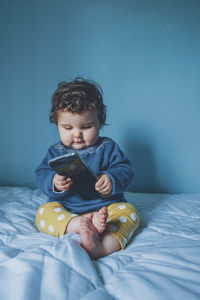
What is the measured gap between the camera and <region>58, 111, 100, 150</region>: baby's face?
0.91 metres

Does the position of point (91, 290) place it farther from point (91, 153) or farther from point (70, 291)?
point (91, 153)

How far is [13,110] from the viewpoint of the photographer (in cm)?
143

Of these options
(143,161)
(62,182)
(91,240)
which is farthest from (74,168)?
(143,161)

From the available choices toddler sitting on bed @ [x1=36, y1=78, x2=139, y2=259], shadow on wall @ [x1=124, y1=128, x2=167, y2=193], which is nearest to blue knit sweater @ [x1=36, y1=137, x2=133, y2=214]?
toddler sitting on bed @ [x1=36, y1=78, x2=139, y2=259]

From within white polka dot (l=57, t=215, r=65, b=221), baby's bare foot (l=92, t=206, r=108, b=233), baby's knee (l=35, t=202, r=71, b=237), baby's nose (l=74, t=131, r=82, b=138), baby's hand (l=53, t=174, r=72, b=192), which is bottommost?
baby's knee (l=35, t=202, r=71, b=237)

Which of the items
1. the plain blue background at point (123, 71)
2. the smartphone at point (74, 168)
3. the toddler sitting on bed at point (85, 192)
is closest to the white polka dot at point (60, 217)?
the toddler sitting on bed at point (85, 192)

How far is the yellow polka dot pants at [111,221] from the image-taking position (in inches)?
30.3

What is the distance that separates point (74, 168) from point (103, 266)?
281mm

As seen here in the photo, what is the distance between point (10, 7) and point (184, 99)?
3.32ft

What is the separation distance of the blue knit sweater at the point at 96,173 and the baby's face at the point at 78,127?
5cm

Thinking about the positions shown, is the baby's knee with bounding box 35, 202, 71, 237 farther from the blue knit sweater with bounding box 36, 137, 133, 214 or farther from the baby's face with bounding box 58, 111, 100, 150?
the baby's face with bounding box 58, 111, 100, 150

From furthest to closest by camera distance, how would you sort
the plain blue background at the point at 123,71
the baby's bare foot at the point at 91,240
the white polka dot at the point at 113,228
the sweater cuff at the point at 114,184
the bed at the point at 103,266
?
1. the plain blue background at the point at 123,71
2. the sweater cuff at the point at 114,184
3. the white polka dot at the point at 113,228
4. the baby's bare foot at the point at 91,240
5. the bed at the point at 103,266

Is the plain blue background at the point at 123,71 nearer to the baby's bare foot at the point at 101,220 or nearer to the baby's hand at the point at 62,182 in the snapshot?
the baby's hand at the point at 62,182

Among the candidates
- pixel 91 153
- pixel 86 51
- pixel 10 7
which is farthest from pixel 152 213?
pixel 10 7
